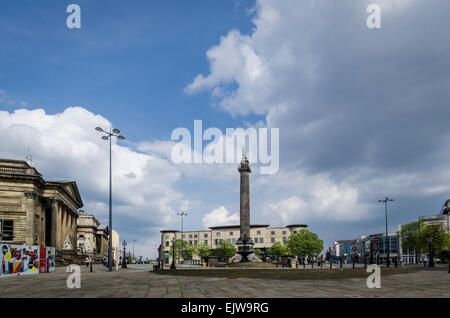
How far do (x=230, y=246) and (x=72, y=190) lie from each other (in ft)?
220

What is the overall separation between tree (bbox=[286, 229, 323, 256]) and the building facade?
124ft

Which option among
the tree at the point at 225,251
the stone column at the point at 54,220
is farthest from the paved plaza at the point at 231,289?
the tree at the point at 225,251

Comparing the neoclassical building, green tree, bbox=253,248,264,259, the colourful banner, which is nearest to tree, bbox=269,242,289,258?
green tree, bbox=253,248,264,259

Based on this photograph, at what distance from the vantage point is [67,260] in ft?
204

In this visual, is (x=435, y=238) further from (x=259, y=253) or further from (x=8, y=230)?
(x=259, y=253)

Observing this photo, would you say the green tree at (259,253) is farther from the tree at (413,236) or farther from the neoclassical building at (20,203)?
the neoclassical building at (20,203)

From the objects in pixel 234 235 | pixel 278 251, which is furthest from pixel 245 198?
pixel 234 235

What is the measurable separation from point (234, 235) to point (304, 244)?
5348 cm

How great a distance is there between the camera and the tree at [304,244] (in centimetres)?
11850

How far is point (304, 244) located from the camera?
11869 cm

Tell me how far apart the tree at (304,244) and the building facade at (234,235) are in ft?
124
